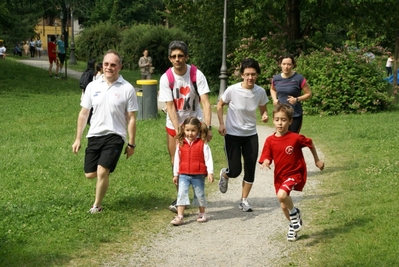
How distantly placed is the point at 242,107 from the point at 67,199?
2.42 meters

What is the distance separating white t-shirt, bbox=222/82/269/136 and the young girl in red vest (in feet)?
2.32

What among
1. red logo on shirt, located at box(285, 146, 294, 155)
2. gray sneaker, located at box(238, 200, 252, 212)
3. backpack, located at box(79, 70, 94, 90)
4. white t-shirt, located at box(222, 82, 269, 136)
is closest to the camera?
red logo on shirt, located at box(285, 146, 294, 155)

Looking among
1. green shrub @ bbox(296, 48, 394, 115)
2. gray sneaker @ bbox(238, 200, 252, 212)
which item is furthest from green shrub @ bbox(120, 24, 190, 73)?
gray sneaker @ bbox(238, 200, 252, 212)

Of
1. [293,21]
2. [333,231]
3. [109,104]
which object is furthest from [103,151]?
[293,21]

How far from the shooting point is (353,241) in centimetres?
664

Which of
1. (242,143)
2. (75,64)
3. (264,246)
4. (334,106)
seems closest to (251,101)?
(242,143)

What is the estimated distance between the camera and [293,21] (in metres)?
24.9

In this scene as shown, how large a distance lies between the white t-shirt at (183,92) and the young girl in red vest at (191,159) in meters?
0.32

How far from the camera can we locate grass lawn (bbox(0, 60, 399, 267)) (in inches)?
251

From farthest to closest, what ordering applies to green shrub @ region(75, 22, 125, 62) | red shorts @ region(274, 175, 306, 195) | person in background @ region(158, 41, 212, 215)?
green shrub @ region(75, 22, 125, 62) < person in background @ region(158, 41, 212, 215) < red shorts @ region(274, 175, 306, 195)

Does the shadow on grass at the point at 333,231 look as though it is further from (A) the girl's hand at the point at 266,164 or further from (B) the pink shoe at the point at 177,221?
(B) the pink shoe at the point at 177,221

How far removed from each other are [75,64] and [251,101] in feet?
119

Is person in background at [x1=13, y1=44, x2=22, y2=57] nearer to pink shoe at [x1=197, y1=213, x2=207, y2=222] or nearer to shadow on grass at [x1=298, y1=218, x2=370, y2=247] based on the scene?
pink shoe at [x1=197, y1=213, x2=207, y2=222]

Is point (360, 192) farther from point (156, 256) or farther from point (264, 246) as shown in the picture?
point (156, 256)
